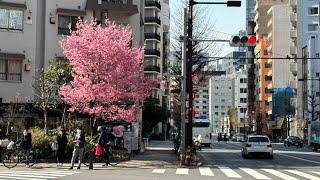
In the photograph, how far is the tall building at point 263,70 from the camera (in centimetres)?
12331

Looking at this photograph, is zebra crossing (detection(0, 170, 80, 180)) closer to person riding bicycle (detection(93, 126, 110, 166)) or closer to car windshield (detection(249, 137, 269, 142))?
person riding bicycle (detection(93, 126, 110, 166))

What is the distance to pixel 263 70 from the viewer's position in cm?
13038

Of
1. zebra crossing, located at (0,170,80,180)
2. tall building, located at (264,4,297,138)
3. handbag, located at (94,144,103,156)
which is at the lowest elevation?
zebra crossing, located at (0,170,80,180)

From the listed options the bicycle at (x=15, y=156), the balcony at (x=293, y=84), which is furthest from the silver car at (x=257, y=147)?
the balcony at (x=293, y=84)

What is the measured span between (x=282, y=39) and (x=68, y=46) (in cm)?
9259

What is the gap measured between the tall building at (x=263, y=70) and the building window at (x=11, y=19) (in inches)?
3323

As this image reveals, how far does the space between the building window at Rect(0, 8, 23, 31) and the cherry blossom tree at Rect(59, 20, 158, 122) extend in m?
7.48

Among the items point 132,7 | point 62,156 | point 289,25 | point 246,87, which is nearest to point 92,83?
point 62,156

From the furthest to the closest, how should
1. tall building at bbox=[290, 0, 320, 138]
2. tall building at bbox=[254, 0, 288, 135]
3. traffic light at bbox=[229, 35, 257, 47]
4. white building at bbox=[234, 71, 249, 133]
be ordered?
white building at bbox=[234, 71, 249, 133], tall building at bbox=[254, 0, 288, 135], tall building at bbox=[290, 0, 320, 138], traffic light at bbox=[229, 35, 257, 47]

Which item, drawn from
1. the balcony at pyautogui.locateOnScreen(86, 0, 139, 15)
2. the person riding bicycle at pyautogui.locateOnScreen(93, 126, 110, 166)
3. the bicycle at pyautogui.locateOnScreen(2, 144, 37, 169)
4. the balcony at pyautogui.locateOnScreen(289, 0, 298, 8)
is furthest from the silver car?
the balcony at pyautogui.locateOnScreen(289, 0, 298, 8)

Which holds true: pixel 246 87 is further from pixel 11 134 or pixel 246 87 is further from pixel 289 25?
pixel 11 134

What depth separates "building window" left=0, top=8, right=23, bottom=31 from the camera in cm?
3953

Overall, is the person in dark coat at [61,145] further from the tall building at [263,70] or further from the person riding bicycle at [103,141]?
the tall building at [263,70]

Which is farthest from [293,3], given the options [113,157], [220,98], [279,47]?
[113,157]
